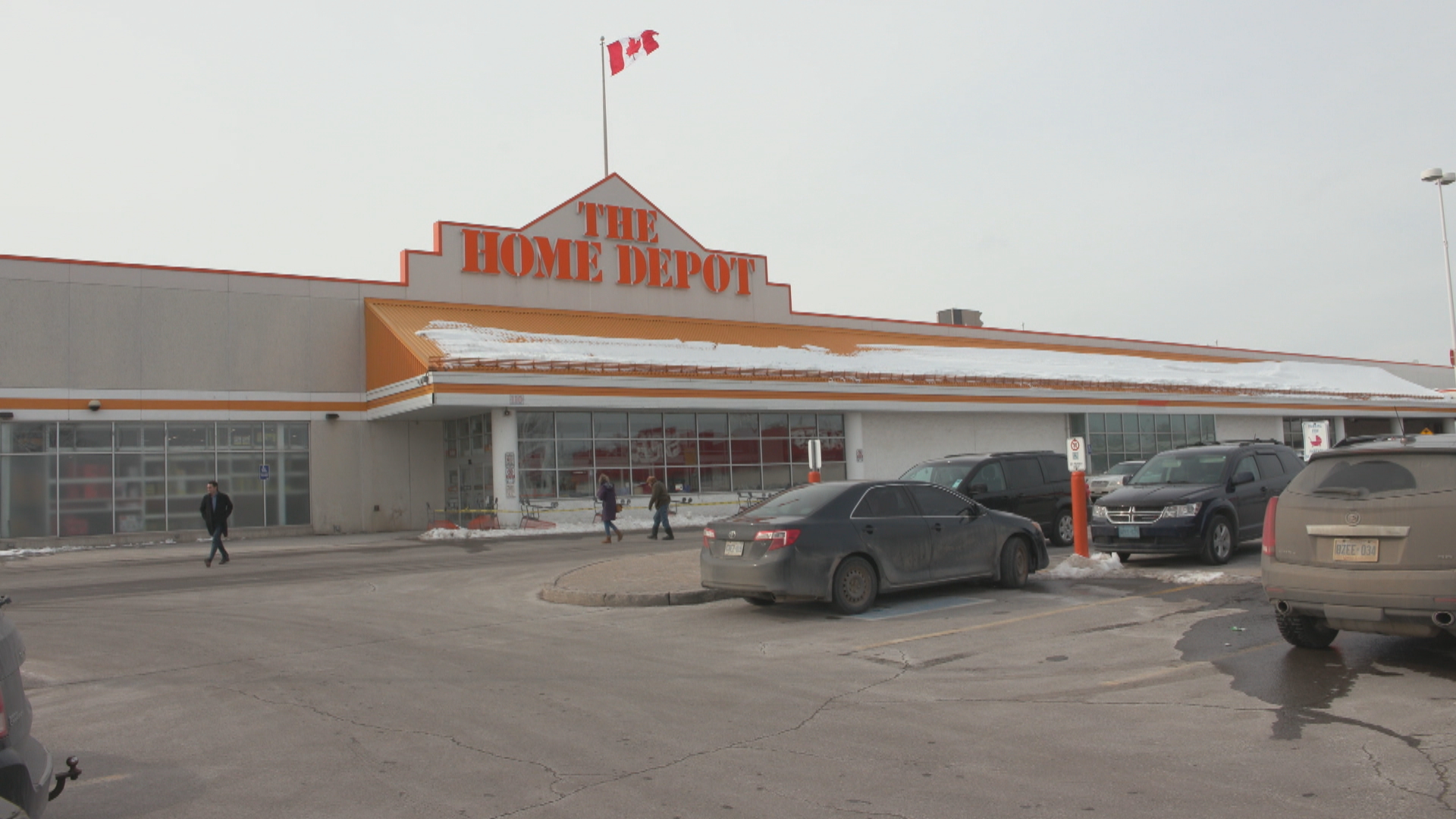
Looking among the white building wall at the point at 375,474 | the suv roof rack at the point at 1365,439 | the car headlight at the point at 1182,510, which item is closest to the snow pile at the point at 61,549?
the white building wall at the point at 375,474

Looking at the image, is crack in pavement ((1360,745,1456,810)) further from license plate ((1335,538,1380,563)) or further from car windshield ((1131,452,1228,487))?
car windshield ((1131,452,1228,487))

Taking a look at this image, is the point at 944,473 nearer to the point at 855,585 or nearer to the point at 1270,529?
the point at 855,585

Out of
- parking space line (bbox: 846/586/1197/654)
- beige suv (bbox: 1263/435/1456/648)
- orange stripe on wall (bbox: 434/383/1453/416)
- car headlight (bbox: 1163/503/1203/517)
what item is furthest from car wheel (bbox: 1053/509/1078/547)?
orange stripe on wall (bbox: 434/383/1453/416)

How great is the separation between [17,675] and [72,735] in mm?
3313

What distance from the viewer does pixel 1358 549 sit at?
7789 millimetres

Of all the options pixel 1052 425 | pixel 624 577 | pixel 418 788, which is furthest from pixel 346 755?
pixel 1052 425

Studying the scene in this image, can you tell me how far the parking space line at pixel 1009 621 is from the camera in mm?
9898

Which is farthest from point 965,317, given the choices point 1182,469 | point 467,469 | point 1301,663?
point 1301,663

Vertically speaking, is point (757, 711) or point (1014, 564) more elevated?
point (1014, 564)

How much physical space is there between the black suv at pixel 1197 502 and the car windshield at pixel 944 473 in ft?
9.32

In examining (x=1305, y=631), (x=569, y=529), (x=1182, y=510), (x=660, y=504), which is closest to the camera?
(x=1305, y=631)

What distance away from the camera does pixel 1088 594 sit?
496 inches

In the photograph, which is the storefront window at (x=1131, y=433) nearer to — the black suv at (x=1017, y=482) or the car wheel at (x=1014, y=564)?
the black suv at (x=1017, y=482)

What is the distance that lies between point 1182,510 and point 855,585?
19.3 ft
